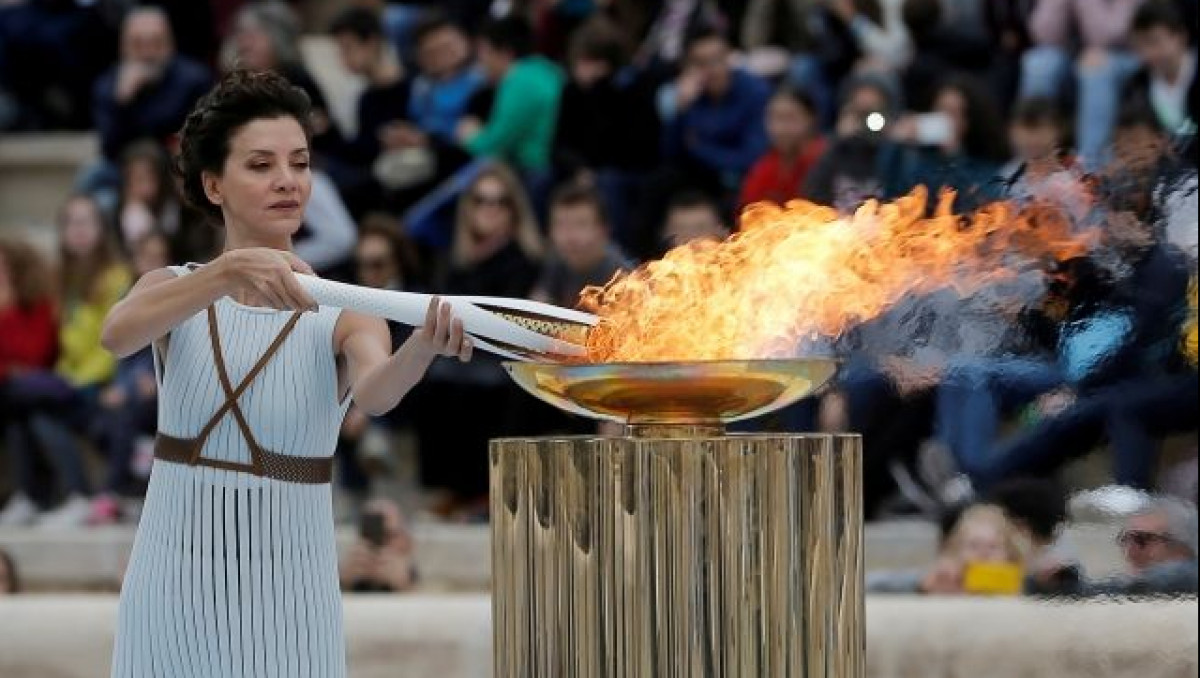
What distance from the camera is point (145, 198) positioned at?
33.1 feet

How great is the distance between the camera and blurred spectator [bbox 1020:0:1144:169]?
8.52 m

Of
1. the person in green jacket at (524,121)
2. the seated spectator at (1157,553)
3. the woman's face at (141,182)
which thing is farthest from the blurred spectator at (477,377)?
the seated spectator at (1157,553)

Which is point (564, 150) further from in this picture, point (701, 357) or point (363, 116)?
point (701, 357)

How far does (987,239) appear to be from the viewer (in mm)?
5117

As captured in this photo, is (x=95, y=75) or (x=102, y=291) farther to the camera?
(x=95, y=75)

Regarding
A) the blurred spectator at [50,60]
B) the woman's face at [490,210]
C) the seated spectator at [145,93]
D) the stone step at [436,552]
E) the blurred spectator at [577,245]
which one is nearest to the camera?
the stone step at [436,552]

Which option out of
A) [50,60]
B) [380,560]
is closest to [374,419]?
[380,560]

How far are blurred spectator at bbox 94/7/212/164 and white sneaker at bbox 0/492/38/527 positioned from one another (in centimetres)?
156

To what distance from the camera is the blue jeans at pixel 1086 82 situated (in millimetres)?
8312

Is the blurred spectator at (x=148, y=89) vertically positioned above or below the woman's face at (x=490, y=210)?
above

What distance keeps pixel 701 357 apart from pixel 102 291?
5688mm

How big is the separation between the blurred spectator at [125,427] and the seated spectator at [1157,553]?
375 cm

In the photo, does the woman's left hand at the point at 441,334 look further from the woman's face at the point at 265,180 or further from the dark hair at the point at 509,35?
the dark hair at the point at 509,35

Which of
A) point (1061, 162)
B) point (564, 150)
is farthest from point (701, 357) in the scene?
point (564, 150)
